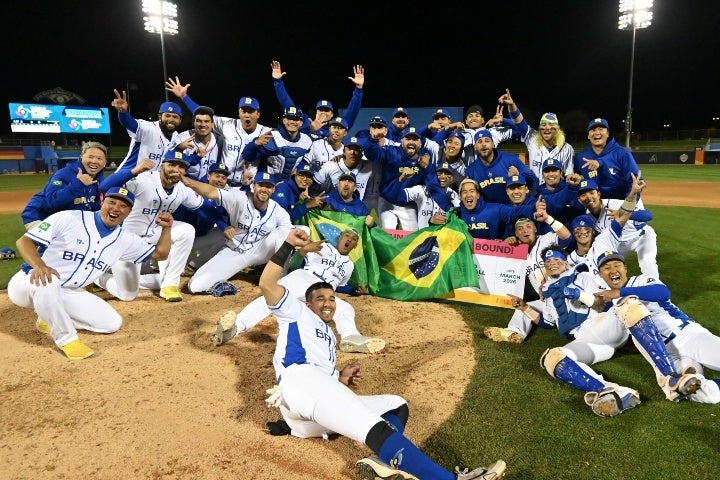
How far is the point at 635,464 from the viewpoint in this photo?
10.4ft

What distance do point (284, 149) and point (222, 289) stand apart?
103 inches

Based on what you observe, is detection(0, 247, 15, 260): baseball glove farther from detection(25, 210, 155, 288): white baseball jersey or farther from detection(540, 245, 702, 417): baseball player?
detection(540, 245, 702, 417): baseball player

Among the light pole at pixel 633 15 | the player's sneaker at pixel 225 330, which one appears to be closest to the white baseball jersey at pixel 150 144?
the player's sneaker at pixel 225 330

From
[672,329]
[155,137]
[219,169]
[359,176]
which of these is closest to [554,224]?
[672,329]

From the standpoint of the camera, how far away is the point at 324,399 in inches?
120

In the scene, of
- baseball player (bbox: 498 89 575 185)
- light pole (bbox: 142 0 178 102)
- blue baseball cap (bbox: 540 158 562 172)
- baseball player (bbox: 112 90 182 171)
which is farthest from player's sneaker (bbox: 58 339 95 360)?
light pole (bbox: 142 0 178 102)

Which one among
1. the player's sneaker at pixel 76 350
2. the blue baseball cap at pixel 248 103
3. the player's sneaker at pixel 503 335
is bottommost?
the player's sneaker at pixel 503 335

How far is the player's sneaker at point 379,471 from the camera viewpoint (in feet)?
9.09

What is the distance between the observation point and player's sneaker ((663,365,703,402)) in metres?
3.75

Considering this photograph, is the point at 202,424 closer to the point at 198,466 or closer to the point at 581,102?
the point at 198,466

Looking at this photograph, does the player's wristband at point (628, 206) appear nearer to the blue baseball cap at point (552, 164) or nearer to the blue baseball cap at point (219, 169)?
the blue baseball cap at point (552, 164)

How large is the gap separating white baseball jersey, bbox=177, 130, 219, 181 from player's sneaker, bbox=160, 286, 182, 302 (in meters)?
1.93

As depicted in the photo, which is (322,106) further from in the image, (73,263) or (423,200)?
(73,263)

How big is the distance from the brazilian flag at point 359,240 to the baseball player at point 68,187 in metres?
2.83
